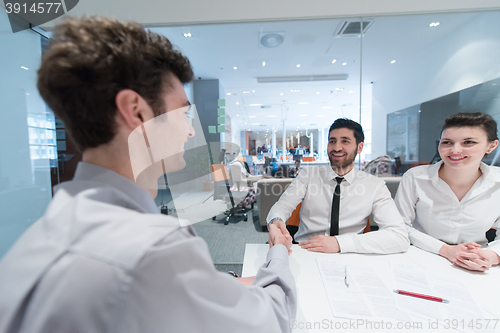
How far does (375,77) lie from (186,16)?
13.5 feet

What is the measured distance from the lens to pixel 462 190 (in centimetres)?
146

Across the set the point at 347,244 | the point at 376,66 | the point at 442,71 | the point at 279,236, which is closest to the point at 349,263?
the point at 347,244

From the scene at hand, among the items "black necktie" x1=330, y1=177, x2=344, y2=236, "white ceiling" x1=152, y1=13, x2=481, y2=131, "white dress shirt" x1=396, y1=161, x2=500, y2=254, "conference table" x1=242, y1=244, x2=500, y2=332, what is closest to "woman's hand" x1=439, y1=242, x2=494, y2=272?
"conference table" x1=242, y1=244, x2=500, y2=332

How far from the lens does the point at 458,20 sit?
3012 mm

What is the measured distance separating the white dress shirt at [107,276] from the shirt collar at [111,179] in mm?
30

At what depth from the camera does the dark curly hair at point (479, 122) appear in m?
1.35

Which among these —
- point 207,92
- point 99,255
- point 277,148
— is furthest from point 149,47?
point 277,148

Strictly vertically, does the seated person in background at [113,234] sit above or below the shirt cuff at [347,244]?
above

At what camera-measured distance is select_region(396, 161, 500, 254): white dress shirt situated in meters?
1.35

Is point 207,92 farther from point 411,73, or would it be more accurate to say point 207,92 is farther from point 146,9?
point 411,73

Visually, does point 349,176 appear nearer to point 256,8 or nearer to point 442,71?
point 256,8

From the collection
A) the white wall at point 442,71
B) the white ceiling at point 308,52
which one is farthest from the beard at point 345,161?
the white wall at point 442,71

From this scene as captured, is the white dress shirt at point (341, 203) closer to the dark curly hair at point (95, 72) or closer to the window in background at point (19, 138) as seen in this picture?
the dark curly hair at point (95, 72)

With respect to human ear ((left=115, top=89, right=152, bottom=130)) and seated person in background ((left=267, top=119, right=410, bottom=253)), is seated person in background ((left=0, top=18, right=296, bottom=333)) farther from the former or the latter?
seated person in background ((left=267, top=119, right=410, bottom=253))
